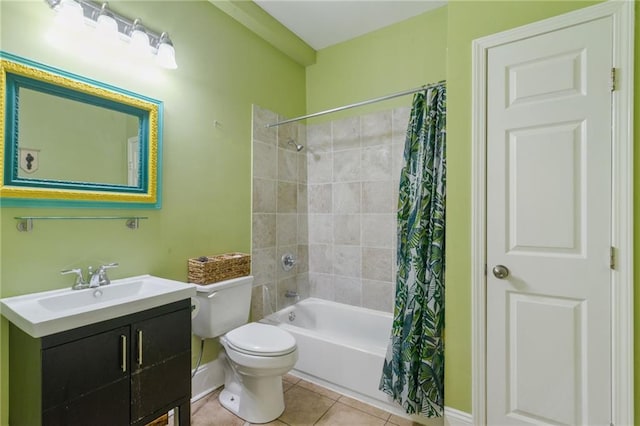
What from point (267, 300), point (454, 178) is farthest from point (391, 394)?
point (454, 178)

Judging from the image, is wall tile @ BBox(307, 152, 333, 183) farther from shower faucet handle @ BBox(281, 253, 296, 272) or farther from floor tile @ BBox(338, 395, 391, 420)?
floor tile @ BBox(338, 395, 391, 420)

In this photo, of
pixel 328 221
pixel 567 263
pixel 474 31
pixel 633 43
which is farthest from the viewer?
pixel 328 221

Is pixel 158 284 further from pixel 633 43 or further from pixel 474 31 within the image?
pixel 633 43

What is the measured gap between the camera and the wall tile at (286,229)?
103 inches

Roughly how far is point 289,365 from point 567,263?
148 centimetres

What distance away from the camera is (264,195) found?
2480 mm

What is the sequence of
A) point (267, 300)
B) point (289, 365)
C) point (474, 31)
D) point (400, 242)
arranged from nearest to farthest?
1. point (474, 31)
2. point (289, 365)
3. point (400, 242)
4. point (267, 300)

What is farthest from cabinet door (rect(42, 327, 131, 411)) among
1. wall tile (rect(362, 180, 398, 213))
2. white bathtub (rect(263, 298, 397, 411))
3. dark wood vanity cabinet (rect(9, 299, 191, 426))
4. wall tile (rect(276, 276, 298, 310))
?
wall tile (rect(362, 180, 398, 213))

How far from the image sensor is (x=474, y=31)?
1.54m

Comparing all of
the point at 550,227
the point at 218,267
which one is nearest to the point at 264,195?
the point at 218,267

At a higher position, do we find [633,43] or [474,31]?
[474,31]

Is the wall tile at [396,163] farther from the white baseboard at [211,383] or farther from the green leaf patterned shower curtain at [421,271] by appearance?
the white baseboard at [211,383]

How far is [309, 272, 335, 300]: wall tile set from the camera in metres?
2.82

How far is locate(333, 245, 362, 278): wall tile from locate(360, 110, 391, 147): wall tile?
939 millimetres
